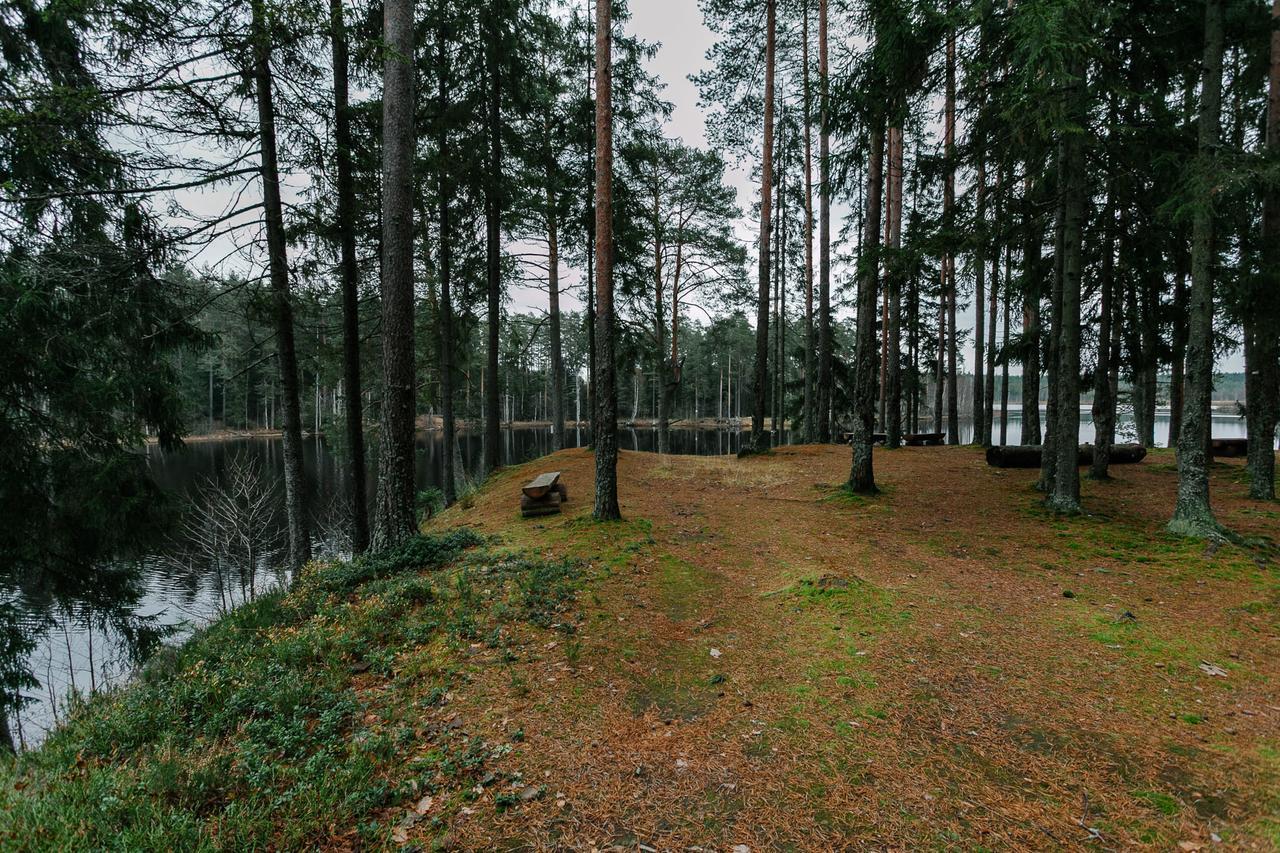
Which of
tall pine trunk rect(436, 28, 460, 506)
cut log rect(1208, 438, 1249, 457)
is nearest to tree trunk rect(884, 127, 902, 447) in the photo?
cut log rect(1208, 438, 1249, 457)

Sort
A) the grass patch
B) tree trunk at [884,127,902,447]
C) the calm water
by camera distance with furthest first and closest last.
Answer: tree trunk at [884,127,902,447] → the calm water → the grass patch

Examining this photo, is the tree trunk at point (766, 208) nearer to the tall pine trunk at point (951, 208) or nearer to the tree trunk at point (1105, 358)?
the tall pine trunk at point (951, 208)

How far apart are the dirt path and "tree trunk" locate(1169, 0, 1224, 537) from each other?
1.95 feet

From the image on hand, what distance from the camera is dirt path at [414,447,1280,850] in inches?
95.2

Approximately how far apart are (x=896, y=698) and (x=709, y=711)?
50.5 inches

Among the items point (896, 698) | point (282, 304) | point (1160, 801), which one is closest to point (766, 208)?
point (282, 304)

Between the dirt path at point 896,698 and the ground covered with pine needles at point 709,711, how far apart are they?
2 cm

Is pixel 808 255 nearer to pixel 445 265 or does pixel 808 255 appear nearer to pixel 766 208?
pixel 766 208

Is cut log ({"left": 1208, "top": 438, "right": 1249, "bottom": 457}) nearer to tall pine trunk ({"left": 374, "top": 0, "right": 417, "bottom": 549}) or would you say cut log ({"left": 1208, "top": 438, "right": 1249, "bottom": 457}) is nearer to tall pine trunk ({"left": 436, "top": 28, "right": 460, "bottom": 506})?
tall pine trunk ({"left": 374, "top": 0, "right": 417, "bottom": 549})

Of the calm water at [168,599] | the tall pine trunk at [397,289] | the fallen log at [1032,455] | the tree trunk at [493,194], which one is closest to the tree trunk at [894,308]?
the fallen log at [1032,455]

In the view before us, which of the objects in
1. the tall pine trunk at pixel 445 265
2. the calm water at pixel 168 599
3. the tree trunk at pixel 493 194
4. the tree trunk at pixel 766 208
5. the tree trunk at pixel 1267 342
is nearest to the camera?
the tree trunk at pixel 1267 342

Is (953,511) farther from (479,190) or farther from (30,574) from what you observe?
(30,574)

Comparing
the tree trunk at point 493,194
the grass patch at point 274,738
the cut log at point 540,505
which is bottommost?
the grass patch at point 274,738

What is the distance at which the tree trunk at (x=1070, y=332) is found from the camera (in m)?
7.61
